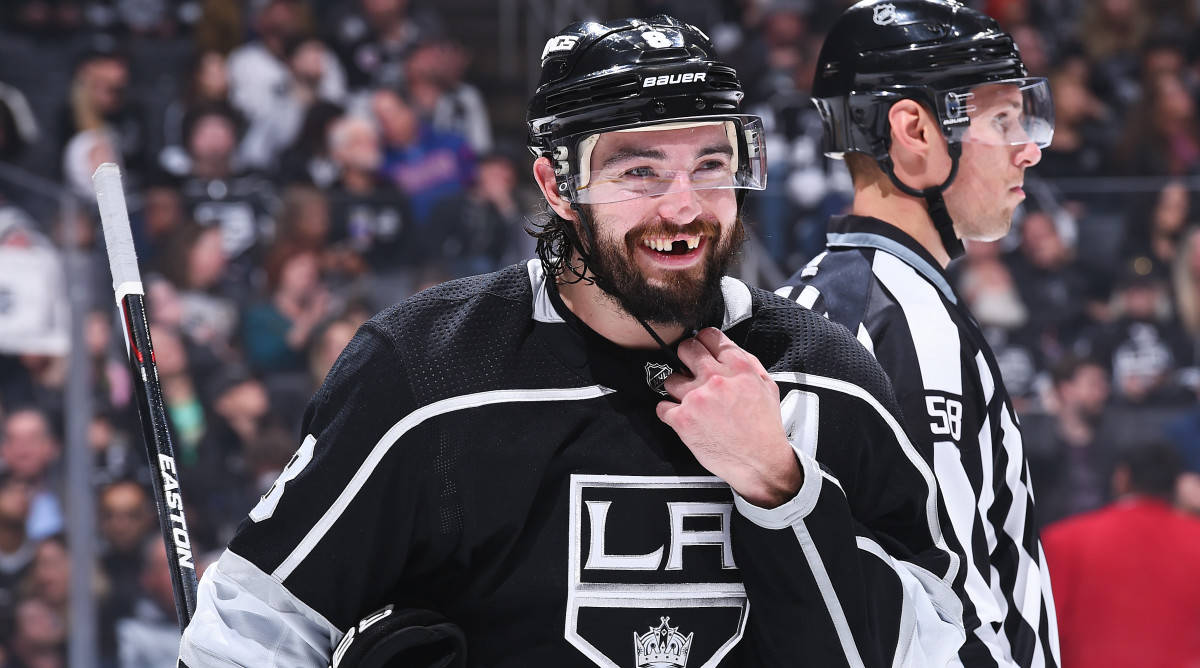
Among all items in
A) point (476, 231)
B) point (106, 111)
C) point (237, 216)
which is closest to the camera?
point (237, 216)

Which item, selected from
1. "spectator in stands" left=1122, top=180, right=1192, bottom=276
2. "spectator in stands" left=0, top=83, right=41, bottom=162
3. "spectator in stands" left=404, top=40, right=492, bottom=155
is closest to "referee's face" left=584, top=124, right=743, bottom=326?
"spectator in stands" left=1122, top=180, right=1192, bottom=276

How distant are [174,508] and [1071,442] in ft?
10.1

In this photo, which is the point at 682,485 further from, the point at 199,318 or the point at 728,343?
the point at 199,318

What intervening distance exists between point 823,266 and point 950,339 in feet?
0.91

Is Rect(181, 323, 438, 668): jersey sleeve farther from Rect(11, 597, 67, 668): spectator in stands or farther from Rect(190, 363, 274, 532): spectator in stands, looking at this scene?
Rect(11, 597, 67, 668): spectator in stands

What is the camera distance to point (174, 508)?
75.1 inches

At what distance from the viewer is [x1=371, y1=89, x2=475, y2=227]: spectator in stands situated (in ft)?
17.6

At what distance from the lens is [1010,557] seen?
215 cm

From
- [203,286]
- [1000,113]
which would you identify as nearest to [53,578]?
[203,286]

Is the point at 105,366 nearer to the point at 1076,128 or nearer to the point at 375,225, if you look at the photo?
the point at 375,225

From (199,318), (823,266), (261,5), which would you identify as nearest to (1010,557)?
(823,266)

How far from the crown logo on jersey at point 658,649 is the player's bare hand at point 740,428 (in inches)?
7.6

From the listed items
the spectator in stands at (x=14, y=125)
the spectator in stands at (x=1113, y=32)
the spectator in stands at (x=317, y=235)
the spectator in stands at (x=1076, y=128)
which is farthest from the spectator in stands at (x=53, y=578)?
the spectator in stands at (x=1113, y=32)

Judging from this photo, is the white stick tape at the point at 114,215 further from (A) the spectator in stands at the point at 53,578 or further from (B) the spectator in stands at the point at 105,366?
(A) the spectator in stands at the point at 53,578
